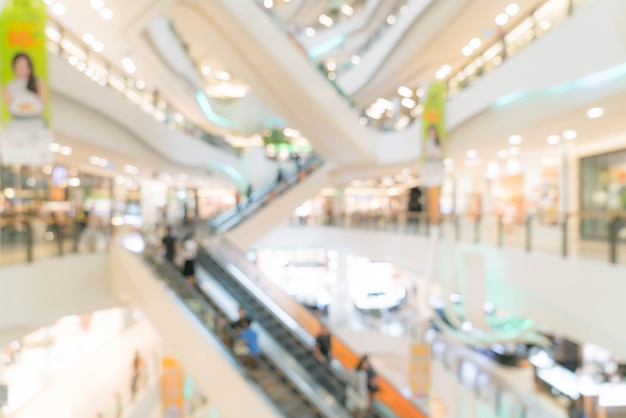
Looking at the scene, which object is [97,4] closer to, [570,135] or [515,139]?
[515,139]

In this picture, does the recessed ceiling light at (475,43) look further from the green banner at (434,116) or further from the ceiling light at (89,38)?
the ceiling light at (89,38)

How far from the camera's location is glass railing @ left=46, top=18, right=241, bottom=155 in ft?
38.9

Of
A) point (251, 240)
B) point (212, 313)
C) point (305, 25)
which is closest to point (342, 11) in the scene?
point (305, 25)

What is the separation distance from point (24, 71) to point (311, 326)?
20.6 ft

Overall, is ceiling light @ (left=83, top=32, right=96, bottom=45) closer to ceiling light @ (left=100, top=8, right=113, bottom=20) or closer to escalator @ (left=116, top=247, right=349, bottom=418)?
ceiling light @ (left=100, top=8, right=113, bottom=20)

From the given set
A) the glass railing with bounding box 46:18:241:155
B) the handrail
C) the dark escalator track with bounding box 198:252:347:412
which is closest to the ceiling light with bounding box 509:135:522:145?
the handrail

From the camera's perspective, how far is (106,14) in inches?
522

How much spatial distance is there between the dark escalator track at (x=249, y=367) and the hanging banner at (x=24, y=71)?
3.03 m

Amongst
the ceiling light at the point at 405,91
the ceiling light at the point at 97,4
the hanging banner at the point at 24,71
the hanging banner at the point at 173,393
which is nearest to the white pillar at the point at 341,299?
the ceiling light at the point at 405,91

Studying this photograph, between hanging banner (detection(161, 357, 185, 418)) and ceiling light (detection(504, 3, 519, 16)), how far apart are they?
37.5ft

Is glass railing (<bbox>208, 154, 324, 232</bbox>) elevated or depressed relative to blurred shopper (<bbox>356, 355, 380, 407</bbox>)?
elevated

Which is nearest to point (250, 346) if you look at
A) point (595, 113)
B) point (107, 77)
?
point (595, 113)

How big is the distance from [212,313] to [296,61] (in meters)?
7.74

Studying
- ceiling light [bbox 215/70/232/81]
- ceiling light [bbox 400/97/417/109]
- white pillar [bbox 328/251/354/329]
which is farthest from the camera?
ceiling light [bbox 215/70/232/81]
